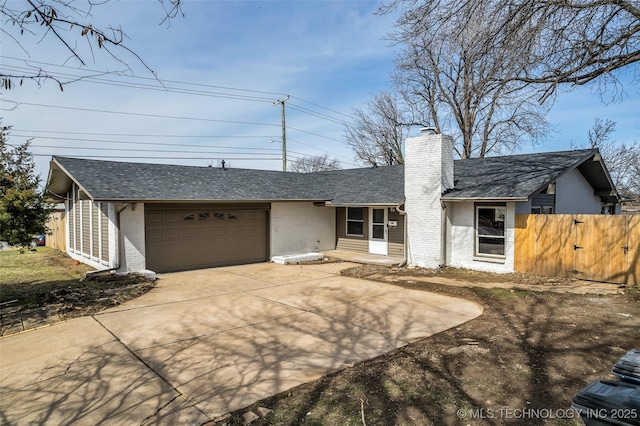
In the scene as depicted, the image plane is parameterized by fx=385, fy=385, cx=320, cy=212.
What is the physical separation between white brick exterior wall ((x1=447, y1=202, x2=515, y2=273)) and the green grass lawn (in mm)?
11210

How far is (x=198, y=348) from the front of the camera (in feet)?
18.9

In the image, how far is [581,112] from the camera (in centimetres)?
1471

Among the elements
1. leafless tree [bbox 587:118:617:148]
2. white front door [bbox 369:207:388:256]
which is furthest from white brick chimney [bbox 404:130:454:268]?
leafless tree [bbox 587:118:617:148]

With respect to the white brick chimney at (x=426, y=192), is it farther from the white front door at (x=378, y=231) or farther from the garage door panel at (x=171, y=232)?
the garage door panel at (x=171, y=232)

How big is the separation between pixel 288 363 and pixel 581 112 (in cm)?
1529

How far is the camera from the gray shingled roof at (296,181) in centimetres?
1147

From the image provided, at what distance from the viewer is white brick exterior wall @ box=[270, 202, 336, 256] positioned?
15344 mm

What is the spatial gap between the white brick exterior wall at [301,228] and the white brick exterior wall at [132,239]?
4.88m

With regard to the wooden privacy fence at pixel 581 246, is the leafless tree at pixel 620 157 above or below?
above

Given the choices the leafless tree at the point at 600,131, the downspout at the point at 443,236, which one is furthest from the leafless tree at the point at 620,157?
the downspout at the point at 443,236

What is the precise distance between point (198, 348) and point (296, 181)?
12595 millimetres

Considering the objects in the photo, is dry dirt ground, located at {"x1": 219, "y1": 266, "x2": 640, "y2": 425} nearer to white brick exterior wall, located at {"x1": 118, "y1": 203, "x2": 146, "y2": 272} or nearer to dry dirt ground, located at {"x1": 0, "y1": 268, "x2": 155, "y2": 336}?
dry dirt ground, located at {"x1": 0, "y1": 268, "x2": 155, "y2": 336}

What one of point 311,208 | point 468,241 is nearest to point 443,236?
point 468,241

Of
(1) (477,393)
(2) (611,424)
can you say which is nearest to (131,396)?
(1) (477,393)
